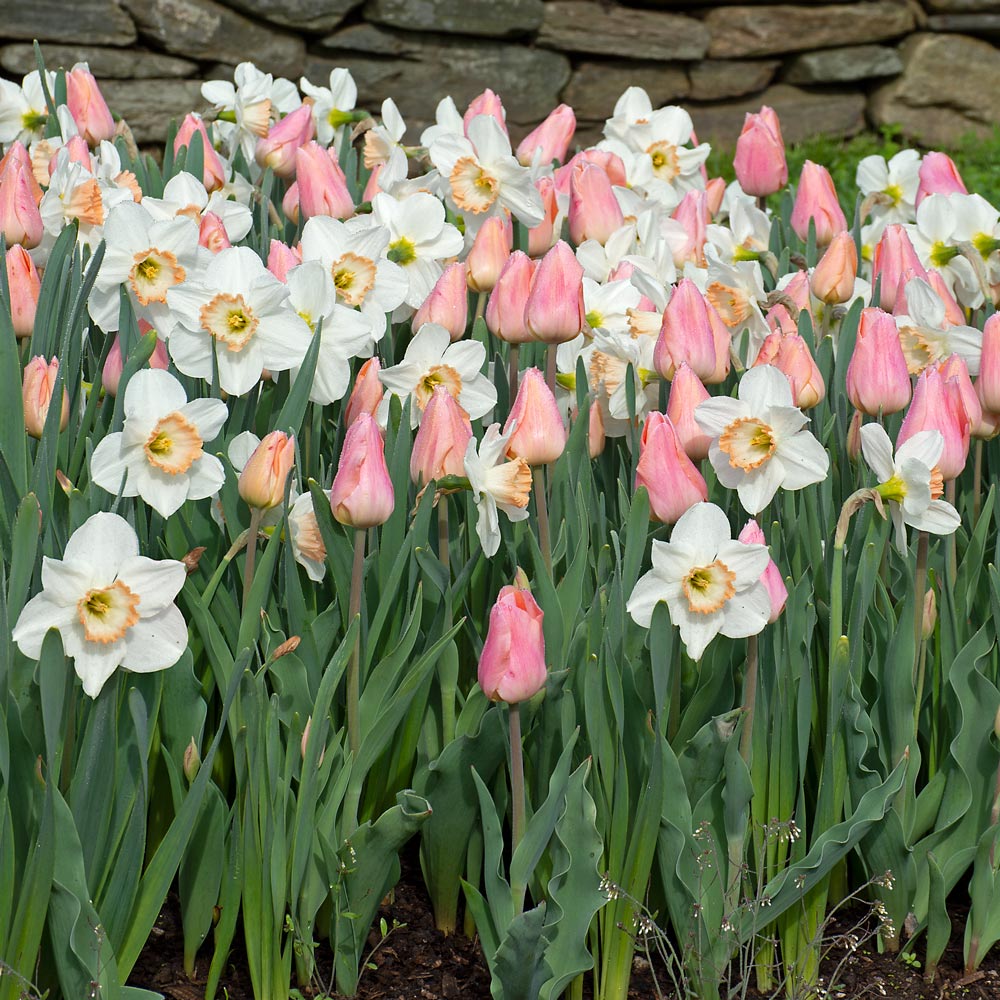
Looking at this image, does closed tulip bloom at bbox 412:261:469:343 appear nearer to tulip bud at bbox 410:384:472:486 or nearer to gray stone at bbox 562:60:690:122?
tulip bud at bbox 410:384:472:486

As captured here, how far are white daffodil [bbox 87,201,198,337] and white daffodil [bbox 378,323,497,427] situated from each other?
0.28 m

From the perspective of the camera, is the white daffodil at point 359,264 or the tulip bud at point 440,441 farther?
the white daffodil at point 359,264

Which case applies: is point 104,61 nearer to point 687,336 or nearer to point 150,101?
point 150,101

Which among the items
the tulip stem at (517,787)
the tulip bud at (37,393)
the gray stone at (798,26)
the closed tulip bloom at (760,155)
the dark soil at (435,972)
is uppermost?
the gray stone at (798,26)

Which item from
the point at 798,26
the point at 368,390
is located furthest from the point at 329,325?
the point at 798,26

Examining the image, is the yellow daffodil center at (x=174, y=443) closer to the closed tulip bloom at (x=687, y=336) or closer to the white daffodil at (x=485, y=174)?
the closed tulip bloom at (x=687, y=336)

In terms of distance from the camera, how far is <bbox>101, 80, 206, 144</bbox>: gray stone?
5.07 m

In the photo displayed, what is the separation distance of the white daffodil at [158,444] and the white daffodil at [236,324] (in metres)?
0.13

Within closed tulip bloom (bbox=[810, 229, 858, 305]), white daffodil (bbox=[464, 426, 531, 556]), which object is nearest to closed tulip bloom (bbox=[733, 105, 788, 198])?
closed tulip bloom (bbox=[810, 229, 858, 305])

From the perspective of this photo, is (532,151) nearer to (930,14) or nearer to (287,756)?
(287,756)

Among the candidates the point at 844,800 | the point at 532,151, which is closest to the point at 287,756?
the point at 844,800

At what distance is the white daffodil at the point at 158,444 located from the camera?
1327 millimetres

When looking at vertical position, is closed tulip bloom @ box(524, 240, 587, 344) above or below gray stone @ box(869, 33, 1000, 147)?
below

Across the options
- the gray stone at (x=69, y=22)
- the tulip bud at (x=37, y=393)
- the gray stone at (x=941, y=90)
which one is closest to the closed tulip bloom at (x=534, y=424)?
the tulip bud at (x=37, y=393)
